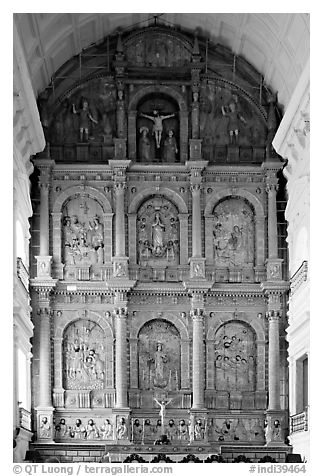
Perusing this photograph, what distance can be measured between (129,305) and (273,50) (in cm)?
849

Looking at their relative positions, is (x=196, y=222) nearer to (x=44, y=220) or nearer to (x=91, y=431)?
(x=44, y=220)

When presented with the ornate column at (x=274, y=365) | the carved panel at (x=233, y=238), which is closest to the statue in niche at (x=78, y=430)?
the ornate column at (x=274, y=365)

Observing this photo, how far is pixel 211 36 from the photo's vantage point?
3412 centimetres

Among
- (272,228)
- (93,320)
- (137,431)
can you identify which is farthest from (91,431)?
(272,228)

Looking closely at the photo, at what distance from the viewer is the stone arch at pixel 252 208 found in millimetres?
34000

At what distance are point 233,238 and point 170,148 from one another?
3342 millimetres

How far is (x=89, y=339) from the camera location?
33656mm

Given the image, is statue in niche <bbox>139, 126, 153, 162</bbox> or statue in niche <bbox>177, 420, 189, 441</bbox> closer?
statue in niche <bbox>177, 420, 189, 441</bbox>

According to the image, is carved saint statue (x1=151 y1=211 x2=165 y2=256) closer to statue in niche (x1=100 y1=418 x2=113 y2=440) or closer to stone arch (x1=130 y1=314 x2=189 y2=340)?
stone arch (x1=130 y1=314 x2=189 y2=340)

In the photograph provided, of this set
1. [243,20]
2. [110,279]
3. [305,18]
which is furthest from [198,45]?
[305,18]

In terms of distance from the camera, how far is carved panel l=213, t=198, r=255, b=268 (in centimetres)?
3409

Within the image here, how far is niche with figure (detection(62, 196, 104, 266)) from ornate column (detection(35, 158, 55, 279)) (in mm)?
667

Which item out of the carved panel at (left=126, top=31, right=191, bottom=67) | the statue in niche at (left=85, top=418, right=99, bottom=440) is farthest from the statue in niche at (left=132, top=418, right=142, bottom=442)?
the carved panel at (left=126, top=31, right=191, bottom=67)
